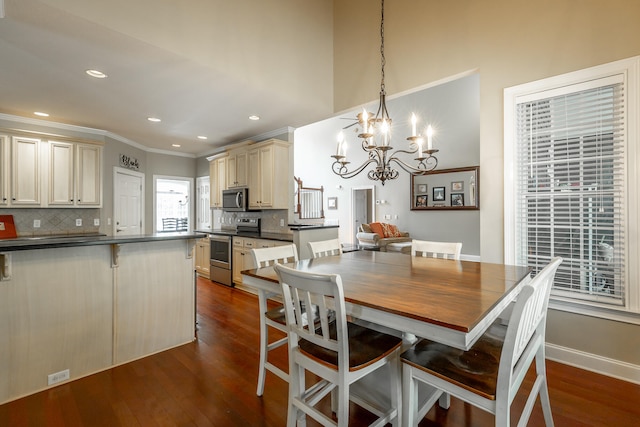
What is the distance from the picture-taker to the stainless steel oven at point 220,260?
5020mm

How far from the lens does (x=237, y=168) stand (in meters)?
5.29

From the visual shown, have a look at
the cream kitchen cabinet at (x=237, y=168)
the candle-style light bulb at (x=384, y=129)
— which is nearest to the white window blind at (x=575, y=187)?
the candle-style light bulb at (x=384, y=129)

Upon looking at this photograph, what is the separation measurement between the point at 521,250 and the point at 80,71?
4362 mm

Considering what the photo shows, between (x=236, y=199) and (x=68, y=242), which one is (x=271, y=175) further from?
(x=68, y=242)

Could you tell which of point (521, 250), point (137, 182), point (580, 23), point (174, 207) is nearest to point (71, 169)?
point (137, 182)

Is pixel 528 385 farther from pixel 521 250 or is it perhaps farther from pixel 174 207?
pixel 174 207

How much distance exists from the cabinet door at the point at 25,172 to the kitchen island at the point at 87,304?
2.21 metres

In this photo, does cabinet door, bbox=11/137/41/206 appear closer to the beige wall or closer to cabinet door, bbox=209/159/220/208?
cabinet door, bbox=209/159/220/208

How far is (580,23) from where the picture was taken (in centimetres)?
229

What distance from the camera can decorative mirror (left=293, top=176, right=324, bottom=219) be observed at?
31.6 ft

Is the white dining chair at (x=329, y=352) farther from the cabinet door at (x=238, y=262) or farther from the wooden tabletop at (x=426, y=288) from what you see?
the cabinet door at (x=238, y=262)

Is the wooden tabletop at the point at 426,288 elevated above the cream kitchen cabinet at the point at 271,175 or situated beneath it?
situated beneath

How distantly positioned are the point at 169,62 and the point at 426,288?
2787 millimetres

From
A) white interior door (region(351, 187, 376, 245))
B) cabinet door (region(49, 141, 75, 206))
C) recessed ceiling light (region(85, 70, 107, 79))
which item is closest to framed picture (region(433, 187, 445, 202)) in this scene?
white interior door (region(351, 187, 376, 245))
